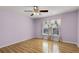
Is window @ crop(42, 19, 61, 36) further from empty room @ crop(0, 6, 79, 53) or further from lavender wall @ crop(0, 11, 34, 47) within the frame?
lavender wall @ crop(0, 11, 34, 47)

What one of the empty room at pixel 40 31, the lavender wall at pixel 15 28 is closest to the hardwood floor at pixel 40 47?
the empty room at pixel 40 31

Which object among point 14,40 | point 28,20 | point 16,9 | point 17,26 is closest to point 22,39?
point 14,40

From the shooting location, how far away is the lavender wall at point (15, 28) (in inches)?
63.8

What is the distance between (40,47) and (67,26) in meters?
0.63

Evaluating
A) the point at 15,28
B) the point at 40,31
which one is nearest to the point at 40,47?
the point at 40,31

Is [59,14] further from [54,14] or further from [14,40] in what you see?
[14,40]

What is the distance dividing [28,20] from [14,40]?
45 cm

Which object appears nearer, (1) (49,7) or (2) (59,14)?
(1) (49,7)

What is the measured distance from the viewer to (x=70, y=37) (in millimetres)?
1602

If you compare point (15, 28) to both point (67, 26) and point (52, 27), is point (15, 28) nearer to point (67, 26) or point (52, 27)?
point (52, 27)

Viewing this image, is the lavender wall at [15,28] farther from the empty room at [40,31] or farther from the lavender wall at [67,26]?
the lavender wall at [67,26]

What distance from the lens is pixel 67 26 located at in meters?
1.65
